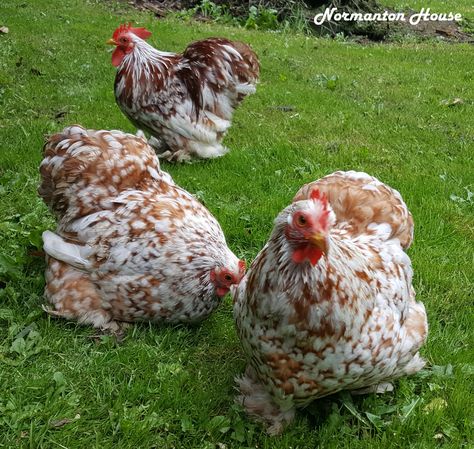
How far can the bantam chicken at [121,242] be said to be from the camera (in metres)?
3.58

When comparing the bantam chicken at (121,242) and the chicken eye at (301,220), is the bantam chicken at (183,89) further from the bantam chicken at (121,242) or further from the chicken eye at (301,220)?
the chicken eye at (301,220)

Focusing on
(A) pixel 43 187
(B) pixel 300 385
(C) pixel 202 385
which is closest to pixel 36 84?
(A) pixel 43 187

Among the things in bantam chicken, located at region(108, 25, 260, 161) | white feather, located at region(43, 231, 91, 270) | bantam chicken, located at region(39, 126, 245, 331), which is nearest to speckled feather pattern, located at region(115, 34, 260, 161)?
bantam chicken, located at region(108, 25, 260, 161)

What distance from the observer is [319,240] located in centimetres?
241

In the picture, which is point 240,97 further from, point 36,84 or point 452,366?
point 452,366

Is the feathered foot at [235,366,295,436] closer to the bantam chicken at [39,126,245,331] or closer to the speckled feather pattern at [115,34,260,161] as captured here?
the bantam chicken at [39,126,245,331]

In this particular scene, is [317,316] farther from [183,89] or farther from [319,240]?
[183,89]

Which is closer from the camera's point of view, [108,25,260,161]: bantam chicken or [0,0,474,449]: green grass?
[0,0,474,449]: green grass

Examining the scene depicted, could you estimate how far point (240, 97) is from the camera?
21.4 feet

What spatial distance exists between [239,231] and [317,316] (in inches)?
86.3

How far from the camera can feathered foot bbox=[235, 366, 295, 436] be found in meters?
3.06

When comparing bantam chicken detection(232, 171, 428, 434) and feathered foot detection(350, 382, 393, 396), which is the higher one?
bantam chicken detection(232, 171, 428, 434)

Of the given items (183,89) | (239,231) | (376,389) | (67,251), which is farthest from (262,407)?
(183,89)

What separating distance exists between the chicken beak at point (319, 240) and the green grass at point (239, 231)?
1.17m
